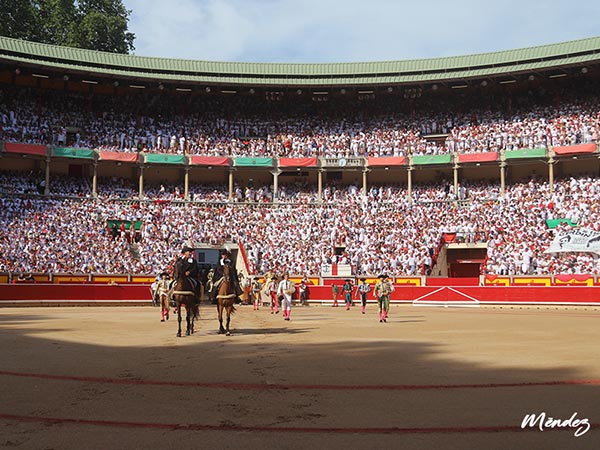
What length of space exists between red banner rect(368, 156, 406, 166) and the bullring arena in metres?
0.12

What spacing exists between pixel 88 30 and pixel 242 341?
6529 centimetres

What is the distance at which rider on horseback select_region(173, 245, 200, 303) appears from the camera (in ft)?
56.9

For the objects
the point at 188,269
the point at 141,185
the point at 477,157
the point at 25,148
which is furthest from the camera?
the point at 141,185

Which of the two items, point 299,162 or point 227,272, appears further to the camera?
point 299,162

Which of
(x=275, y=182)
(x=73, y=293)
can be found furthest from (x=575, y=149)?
(x=73, y=293)

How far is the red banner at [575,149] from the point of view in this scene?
4505 cm

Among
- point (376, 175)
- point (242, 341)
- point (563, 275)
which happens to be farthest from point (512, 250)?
point (242, 341)

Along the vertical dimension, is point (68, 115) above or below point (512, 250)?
above

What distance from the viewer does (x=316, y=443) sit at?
6.70 metres

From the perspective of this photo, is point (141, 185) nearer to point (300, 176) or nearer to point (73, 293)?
point (300, 176)

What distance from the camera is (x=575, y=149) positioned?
149 feet

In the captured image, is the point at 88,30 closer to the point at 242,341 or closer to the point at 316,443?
the point at 242,341

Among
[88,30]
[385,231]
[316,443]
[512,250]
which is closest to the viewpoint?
[316,443]

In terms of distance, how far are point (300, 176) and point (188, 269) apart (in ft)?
121
